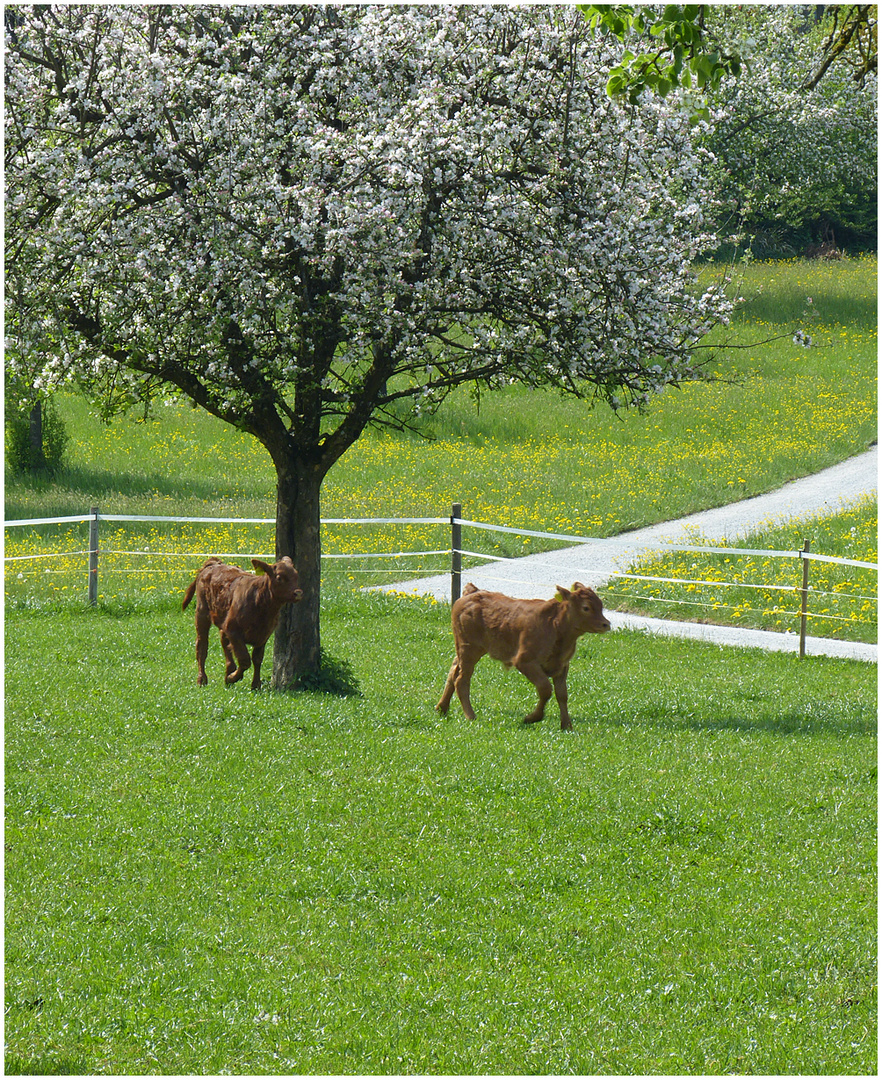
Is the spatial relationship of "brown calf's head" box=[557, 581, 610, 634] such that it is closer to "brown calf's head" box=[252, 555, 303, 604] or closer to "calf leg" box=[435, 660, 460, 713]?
"calf leg" box=[435, 660, 460, 713]

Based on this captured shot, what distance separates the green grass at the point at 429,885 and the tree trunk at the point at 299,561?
802 millimetres

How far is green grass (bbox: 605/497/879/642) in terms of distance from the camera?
18109 millimetres

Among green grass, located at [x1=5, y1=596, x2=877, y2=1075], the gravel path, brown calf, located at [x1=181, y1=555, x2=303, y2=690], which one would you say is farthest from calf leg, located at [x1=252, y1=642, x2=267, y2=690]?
the gravel path

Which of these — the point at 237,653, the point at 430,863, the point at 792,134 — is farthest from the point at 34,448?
the point at 792,134

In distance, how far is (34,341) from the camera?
11.1m

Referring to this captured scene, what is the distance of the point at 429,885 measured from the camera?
7.12 m

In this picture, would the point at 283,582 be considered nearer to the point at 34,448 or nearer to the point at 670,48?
the point at 670,48

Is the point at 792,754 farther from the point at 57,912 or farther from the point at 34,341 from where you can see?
the point at 34,341

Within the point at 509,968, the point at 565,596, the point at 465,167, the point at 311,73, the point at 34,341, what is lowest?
the point at 509,968

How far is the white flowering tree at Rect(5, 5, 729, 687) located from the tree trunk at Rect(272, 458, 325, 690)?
998 millimetres

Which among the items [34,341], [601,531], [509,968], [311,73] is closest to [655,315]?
[311,73]

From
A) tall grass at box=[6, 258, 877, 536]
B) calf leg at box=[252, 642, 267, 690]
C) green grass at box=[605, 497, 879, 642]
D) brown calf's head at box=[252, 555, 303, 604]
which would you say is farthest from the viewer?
tall grass at box=[6, 258, 877, 536]

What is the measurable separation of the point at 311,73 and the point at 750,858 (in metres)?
8.71

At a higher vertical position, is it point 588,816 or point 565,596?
point 565,596
